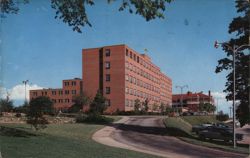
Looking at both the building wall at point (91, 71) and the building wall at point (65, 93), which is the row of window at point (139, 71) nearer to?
the building wall at point (91, 71)

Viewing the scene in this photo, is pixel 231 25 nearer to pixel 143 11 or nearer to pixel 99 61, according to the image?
pixel 143 11

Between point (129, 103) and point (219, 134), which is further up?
point (129, 103)

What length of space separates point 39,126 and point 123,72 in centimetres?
7446

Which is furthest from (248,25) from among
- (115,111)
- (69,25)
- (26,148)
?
(115,111)

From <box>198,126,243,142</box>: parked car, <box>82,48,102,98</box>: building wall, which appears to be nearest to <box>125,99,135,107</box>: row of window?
<box>82,48,102,98</box>: building wall

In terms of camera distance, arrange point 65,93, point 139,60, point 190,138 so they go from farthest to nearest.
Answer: point 65,93 → point 139,60 → point 190,138

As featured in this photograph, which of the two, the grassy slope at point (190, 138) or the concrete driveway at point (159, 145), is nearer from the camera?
the concrete driveway at point (159, 145)

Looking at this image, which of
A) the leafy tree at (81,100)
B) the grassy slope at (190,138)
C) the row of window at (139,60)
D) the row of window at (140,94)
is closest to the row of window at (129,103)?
the row of window at (140,94)

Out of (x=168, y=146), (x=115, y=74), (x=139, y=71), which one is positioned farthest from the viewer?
(x=139, y=71)

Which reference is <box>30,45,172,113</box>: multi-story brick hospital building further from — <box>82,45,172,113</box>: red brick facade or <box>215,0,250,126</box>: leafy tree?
<box>215,0,250,126</box>: leafy tree

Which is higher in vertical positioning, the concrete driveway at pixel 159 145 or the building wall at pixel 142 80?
the building wall at pixel 142 80

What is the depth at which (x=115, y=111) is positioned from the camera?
10388 cm

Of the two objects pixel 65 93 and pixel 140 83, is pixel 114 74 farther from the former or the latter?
pixel 65 93

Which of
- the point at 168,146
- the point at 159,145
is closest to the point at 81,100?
the point at 159,145
